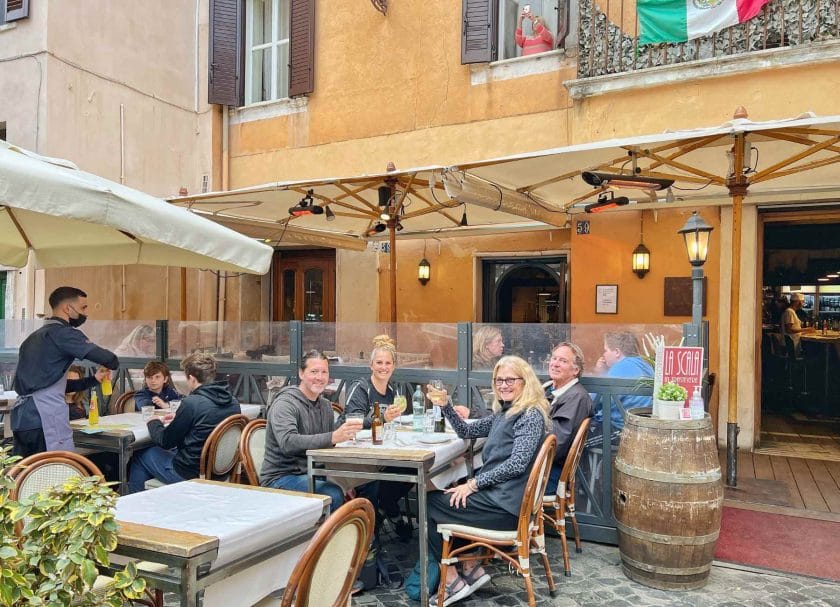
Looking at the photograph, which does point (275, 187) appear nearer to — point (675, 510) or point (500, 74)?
point (500, 74)

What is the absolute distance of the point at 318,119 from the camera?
32.6 feet

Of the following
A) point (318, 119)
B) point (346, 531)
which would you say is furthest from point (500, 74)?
point (346, 531)

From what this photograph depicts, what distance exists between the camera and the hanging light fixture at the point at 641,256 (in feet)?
25.5

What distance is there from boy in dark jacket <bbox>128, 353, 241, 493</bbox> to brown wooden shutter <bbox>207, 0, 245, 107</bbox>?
279 inches

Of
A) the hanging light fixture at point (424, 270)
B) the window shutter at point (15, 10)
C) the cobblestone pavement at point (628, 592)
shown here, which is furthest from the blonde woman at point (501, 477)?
the window shutter at point (15, 10)

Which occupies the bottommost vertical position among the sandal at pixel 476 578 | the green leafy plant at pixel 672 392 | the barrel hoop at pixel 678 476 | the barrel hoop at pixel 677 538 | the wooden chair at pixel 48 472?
the sandal at pixel 476 578

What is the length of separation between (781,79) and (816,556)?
4.96 metres

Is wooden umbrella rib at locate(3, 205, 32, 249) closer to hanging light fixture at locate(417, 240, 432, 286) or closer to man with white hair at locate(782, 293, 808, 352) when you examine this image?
hanging light fixture at locate(417, 240, 432, 286)

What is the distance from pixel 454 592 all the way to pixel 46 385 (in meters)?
3.00

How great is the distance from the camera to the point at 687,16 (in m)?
7.07

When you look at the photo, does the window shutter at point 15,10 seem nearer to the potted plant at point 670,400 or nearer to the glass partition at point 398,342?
the glass partition at point 398,342

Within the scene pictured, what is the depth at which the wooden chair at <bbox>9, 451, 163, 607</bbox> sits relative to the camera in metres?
2.87

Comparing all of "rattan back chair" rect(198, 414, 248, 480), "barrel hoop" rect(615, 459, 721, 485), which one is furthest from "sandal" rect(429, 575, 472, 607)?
"rattan back chair" rect(198, 414, 248, 480)

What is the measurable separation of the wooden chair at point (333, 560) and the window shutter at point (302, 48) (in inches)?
Result: 347
